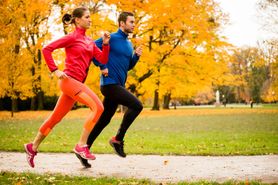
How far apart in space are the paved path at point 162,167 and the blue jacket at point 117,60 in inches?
51.8

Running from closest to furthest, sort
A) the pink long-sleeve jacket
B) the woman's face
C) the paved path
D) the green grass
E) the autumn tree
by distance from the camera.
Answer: the green grass
the paved path
the pink long-sleeve jacket
the woman's face
the autumn tree

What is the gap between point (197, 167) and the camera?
5.55 metres

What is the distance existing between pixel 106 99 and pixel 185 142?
157 inches

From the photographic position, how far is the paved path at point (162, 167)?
481 cm

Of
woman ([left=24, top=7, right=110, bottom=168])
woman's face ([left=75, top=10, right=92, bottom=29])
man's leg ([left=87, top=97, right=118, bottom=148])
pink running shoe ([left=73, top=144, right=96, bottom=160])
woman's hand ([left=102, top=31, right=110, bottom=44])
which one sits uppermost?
woman's face ([left=75, top=10, right=92, bottom=29])

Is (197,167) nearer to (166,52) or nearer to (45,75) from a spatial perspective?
(166,52)

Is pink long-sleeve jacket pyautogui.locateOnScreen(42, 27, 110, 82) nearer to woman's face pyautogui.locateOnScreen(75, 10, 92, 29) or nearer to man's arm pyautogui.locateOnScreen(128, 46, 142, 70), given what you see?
woman's face pyautogui.locateOnScreen(75, 10, 92, 29)

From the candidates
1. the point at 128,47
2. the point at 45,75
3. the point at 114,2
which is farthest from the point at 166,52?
the point at 128,47

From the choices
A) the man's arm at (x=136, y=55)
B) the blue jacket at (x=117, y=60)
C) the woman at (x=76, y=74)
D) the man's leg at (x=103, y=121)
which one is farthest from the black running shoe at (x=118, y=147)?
the man's arm at (x=136, y=55)

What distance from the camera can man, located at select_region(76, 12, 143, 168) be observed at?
18.8 ft

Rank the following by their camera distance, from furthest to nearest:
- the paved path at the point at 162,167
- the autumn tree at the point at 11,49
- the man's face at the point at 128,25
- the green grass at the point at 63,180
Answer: the autumn tree at the point at 11,49
the man's face at the point at 128,25
the paved path at the point at 162,167
the green grass at the point at 63,180

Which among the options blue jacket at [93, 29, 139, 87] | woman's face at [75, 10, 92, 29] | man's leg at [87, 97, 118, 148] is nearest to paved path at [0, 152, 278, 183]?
man's leg at [87, 97, 118, 148]

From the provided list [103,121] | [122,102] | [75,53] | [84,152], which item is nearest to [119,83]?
[122,102]

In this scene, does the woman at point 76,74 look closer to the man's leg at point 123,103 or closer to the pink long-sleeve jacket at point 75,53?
the pink long-sleeve jacket at point 75,53
